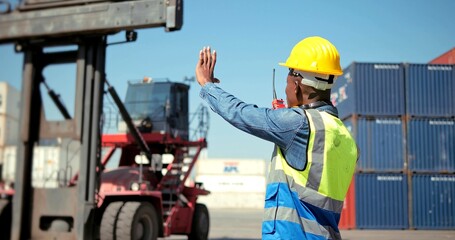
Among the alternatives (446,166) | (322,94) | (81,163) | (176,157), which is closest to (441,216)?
(446,166)

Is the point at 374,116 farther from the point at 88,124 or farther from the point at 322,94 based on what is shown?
the point at 322,94

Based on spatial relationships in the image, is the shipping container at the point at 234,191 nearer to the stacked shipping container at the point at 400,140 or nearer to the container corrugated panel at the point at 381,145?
the stacked shipping container at the point at 400,140

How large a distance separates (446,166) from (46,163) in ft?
50.2

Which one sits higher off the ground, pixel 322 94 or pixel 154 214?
pixel 322 94

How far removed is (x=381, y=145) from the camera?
1852cm

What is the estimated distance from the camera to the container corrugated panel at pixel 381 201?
59.2 feet

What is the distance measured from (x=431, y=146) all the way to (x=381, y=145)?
1763 mm

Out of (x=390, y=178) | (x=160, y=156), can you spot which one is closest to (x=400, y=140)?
(x=390, y=178)

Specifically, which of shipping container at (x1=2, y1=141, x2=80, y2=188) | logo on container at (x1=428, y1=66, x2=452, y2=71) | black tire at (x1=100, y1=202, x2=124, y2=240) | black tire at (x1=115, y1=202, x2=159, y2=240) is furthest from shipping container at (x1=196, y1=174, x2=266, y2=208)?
shipping container at (x1=2, y1=141, x2=80, y2=188)

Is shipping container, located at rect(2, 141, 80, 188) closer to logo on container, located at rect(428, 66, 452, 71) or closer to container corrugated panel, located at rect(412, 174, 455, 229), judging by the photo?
container corrugated panel, located at rect(412, 174, 455, 229)

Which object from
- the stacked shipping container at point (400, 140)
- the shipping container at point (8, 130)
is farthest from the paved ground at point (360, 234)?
the shipping container at point (8, 130)

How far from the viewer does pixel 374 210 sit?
18.2 metres

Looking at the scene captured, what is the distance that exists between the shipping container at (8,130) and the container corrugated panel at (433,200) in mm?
15015

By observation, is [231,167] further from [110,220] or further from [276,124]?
[276,124]
